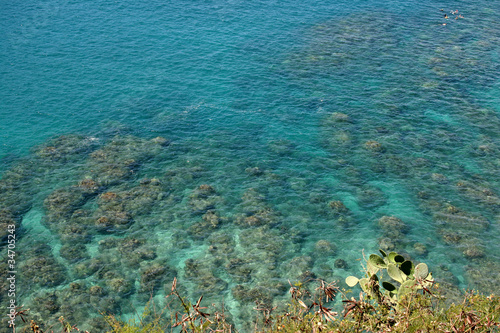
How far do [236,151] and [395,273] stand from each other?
35.9 m

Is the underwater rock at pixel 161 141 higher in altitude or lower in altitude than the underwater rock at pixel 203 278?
higher

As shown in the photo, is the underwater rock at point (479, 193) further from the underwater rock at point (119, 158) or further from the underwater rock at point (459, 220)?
the underwater rock at point (119, 158)

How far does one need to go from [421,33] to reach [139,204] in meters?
65.6

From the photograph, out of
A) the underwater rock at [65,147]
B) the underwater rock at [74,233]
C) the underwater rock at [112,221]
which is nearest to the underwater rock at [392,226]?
the underwater rock at [112,221]

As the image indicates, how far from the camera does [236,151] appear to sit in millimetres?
54500

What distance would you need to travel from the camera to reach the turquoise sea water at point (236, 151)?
39.4m

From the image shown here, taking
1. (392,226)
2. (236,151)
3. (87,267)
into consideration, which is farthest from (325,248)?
(87,267)

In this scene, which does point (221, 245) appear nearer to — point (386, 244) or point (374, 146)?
point (386, 244)

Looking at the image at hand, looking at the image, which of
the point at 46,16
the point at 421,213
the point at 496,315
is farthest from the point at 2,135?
the point at 496,315

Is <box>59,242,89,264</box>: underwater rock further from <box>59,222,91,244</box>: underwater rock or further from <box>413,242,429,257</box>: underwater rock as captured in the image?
<box>413,242,429,257</box>: underwater rock

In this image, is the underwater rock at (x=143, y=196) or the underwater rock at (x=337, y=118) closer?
the underwater rock at (x=143, y=196)

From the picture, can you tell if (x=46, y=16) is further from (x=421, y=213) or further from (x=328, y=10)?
(x=421, y=213)

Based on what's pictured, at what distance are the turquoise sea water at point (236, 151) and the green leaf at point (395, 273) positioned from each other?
17.2m

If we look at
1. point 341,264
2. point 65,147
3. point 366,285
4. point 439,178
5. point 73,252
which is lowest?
point 439,178
